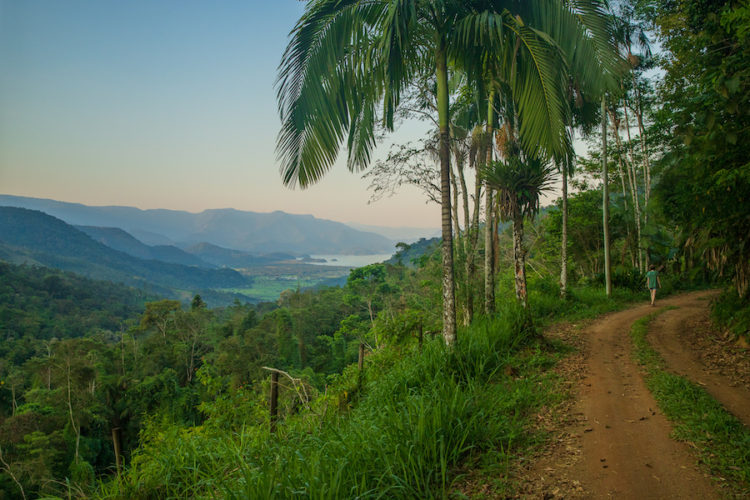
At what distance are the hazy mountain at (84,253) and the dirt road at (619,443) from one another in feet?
486

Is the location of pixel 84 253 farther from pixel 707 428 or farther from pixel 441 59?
pixel 707 428

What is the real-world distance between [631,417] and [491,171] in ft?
22.1

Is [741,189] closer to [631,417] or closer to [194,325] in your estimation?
[631,417]

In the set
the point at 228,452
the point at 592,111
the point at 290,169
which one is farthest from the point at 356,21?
the point at 592,111

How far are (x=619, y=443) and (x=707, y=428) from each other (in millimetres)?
802

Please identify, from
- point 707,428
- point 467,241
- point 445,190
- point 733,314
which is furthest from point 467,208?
point 707,428

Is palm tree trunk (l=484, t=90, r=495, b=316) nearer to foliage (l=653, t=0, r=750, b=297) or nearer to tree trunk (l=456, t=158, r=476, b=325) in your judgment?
tree trunk (l=456, t=158, r=476, b=325)

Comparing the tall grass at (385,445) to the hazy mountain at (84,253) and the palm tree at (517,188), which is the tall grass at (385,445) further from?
the hazy mountain at (84,253)

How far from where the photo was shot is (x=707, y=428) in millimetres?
3078

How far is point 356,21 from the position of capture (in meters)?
4.41

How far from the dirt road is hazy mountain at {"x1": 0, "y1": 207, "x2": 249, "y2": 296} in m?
148

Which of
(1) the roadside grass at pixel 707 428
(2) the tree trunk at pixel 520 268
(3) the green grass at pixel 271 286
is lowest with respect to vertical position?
(3) the green grass at pixel 271 286

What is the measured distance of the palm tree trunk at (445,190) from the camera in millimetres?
4895

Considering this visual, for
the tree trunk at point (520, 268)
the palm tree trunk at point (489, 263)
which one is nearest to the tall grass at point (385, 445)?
the palm tree trunk at point (489, 263)
